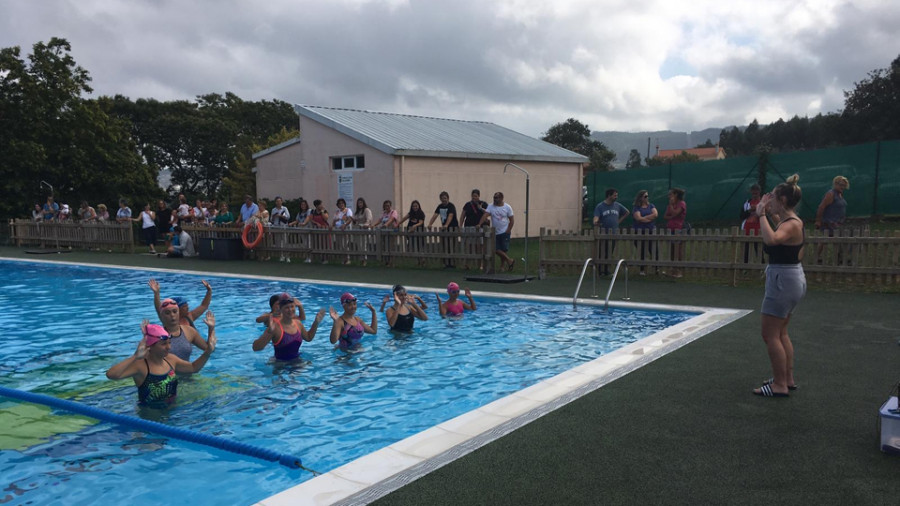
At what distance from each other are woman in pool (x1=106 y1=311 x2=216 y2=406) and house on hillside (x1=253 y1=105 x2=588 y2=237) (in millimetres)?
16505

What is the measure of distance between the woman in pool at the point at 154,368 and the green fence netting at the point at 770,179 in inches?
887

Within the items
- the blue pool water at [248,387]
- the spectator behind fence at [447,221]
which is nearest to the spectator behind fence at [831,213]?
the blue pool water at [248,387]

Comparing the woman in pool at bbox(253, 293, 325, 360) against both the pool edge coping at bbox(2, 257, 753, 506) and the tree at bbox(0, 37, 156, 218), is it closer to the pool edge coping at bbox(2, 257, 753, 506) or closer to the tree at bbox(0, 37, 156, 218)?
the pool edge coping at bbox(2, 257, 753, 506)

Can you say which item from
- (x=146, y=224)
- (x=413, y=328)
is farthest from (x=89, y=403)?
(x=146, y=224)

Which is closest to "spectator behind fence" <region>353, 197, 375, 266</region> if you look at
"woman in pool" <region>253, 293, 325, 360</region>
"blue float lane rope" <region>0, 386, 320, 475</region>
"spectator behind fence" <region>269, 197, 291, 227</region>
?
"spectator behind fence" <region>269, 197, 291, 227</region>

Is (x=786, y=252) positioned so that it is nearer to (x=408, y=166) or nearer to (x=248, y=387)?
(x=248, y=387)

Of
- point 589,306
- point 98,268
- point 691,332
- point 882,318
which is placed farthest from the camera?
point 98,268

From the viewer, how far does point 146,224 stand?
76.9ft

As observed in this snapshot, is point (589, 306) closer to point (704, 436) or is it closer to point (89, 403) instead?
point (704, 436)

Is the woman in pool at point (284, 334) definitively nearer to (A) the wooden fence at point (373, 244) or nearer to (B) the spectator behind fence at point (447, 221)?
(A) the wooden fence at point (373, 244)

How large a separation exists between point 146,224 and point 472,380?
19.7m

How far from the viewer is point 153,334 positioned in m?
5.55

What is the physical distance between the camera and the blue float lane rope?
461 centimetres

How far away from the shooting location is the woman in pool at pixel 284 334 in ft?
25.5
